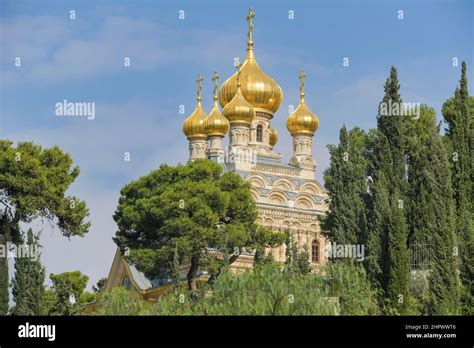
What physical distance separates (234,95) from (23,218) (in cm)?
2255

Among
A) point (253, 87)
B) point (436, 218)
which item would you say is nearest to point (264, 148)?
point (253, 87)

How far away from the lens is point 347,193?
111ft

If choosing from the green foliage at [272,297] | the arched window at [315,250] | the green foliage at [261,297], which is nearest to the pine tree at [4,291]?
the green foliage at [272,297]

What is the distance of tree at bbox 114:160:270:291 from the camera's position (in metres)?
39.2

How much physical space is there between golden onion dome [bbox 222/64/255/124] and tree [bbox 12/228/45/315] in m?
24.4

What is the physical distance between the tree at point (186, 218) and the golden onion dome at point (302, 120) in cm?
1612

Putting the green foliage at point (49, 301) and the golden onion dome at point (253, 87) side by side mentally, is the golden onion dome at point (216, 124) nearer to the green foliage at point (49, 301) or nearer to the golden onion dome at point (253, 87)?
the golden onion dome at point (253, 87)

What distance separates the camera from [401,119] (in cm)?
3191

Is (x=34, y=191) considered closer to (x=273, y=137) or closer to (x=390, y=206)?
(x=390, y=206)

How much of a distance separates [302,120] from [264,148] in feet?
8.33

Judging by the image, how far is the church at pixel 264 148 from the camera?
53312 millimetres

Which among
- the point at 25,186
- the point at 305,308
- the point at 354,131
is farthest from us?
the point at 354,131

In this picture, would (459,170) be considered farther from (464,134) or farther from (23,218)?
(23,218)
